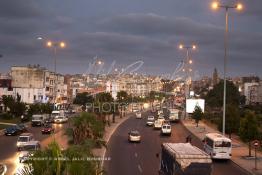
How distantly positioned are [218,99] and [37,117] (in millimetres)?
66193

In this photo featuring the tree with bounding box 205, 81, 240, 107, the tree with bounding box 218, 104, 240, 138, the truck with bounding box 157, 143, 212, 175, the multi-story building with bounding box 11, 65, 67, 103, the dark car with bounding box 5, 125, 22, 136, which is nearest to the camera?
the truck with bounding box 157, 143, 212, 175

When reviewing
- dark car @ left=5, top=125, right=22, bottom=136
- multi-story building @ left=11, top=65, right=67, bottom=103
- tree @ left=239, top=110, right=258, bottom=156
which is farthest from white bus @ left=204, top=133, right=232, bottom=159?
multi-story building @ left=11, top=65, right=67, bottom=103

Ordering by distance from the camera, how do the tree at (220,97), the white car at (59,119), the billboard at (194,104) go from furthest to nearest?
the tree at (220,97) → the billboard at (194,104) → the white car at (59,119)

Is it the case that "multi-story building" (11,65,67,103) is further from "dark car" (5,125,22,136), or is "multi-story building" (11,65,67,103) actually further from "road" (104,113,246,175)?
"road" (104,113,246,175)

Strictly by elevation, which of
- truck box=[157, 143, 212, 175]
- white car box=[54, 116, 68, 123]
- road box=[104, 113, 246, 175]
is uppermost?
truck box=[157, 143, 212, 175]

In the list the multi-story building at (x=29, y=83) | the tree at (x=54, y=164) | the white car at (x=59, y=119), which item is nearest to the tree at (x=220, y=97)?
the multi-story building at (x=29, y=83)

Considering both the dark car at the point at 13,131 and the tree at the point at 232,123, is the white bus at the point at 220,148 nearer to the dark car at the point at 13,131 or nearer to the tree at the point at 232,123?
the tree at the point at 232,123

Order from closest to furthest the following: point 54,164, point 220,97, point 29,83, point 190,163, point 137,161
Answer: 1. point 54,164
2. point 190,163
3. point 137,161
4. point 29,83
5. point 220,97

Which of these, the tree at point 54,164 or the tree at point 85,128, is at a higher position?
the tree at point 54,164

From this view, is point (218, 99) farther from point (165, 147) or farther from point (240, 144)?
point (165, 147)

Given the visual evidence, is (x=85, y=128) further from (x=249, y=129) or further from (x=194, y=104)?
(x=194, y=104)

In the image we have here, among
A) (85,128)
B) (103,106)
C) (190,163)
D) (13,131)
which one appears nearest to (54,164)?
(190,163)

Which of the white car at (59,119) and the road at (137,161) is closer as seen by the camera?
the road at (137,161)

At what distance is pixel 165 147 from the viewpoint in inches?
977
